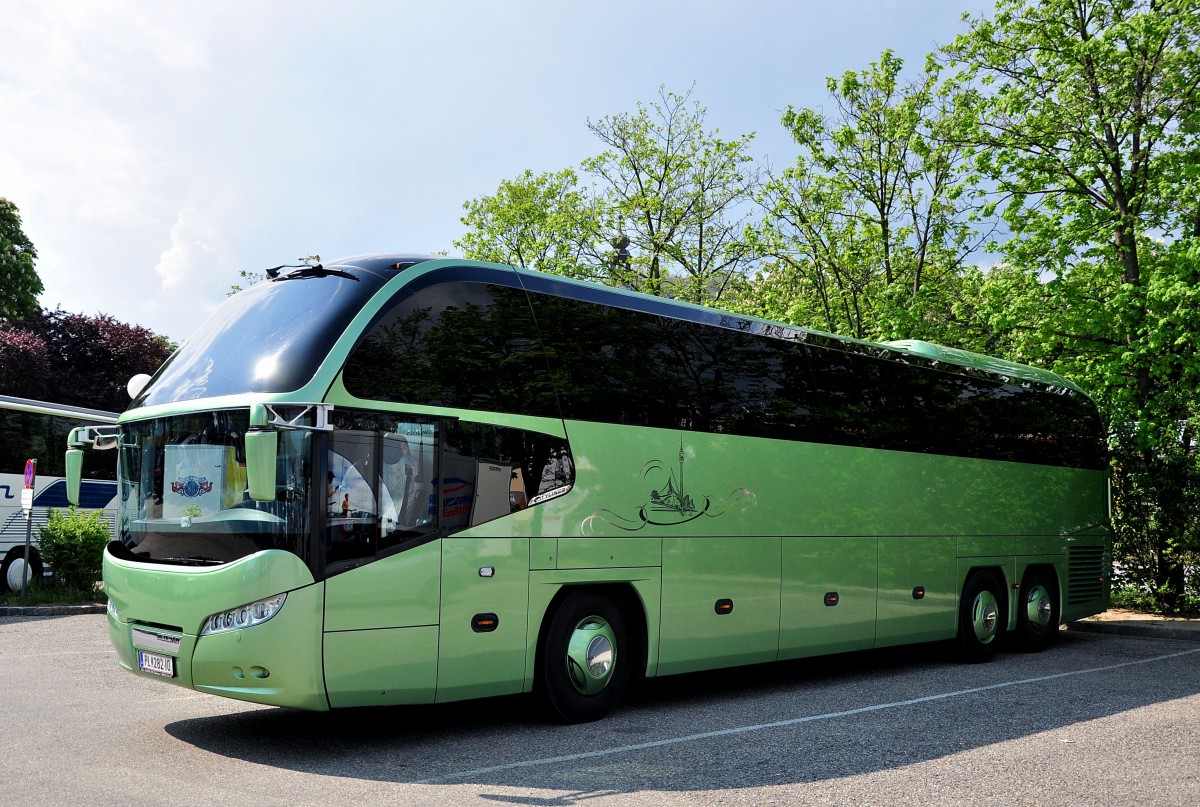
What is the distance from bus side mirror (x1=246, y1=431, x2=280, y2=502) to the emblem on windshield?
98 centimetres

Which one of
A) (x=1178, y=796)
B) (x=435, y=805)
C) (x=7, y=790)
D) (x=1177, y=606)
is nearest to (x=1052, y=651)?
(x=1177, y=606)

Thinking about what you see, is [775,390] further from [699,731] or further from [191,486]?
[191,486]

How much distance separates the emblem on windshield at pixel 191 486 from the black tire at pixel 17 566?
13300mm

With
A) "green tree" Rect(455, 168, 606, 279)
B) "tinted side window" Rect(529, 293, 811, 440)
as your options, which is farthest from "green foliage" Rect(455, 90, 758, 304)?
"tinted side window" Rect(529, 293, 811, 440)

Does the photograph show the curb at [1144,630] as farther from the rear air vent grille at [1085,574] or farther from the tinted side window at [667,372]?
the tinted side window at [667,372]

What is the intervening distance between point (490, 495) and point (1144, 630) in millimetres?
12487

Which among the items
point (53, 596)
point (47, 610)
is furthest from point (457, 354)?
point (53, 596)

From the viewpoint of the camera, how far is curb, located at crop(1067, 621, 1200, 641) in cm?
1593

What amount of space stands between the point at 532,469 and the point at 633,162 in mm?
23143

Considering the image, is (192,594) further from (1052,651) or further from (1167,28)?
(1167,28)

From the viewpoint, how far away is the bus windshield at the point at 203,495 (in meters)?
7.25

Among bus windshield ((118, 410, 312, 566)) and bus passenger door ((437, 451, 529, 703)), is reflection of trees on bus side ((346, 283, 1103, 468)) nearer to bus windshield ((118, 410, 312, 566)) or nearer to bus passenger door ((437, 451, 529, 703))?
bus passenger door ((437, 451, 529, 703))

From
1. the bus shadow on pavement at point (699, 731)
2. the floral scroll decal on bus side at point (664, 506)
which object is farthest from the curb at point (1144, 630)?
the floral scroll decal on bus side at point (664, 506)

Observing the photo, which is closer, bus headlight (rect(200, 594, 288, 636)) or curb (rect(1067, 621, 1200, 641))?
bus headlight (rect(200, 594, 288, 636))
